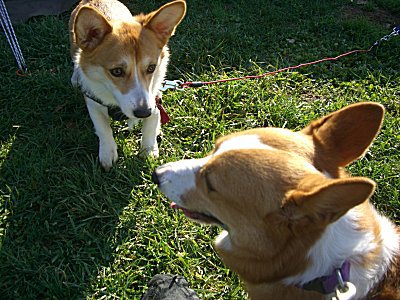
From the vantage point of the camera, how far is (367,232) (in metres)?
1.79

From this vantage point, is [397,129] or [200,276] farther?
[397,129]

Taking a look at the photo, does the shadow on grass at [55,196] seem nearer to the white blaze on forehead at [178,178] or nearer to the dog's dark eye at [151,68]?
the dog's dark eye at [151,68]

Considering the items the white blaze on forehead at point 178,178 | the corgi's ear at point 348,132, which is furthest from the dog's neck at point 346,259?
the white blaze on forehead at point 178,178

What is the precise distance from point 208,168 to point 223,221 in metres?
0.28

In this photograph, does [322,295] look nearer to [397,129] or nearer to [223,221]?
[223,221]

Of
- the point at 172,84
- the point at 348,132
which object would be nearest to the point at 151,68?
the point at 172,84

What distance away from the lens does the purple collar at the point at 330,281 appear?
5.49 feet

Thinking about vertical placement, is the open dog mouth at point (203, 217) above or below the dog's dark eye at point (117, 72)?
below

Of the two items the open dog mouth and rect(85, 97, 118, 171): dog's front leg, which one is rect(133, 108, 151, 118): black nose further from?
the open dog mouth

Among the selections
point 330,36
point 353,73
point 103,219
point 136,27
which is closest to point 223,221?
point 103,219

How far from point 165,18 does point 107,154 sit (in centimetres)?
118

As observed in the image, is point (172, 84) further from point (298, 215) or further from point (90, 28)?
point (298, 215)

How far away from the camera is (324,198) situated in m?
1.46

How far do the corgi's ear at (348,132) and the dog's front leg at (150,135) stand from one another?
62.9 inches
